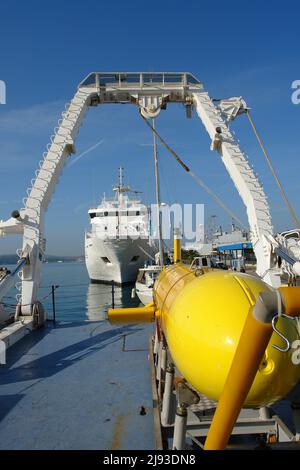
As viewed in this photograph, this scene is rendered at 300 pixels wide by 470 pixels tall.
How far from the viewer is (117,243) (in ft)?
139

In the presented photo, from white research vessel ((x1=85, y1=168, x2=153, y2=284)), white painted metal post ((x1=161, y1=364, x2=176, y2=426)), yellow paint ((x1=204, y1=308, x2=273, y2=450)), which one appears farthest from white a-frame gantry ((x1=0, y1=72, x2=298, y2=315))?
white research vessel ((x1=85, y1=168, x2=153, y2=284))

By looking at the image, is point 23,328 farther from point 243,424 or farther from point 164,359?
point 243,424

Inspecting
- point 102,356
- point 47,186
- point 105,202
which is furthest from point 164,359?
point 105,202

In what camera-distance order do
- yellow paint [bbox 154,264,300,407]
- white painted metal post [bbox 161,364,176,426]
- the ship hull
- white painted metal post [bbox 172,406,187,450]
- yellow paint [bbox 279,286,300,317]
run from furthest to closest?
1. the ship hull
2. white painted metal post [bbox 161,364,176,426]
3. white painted metal post [bbox 172,406,187,450]
4. yellow paint [bbox 154,264,300,407]
5. yellow paint [bbox 279,286,300,317]

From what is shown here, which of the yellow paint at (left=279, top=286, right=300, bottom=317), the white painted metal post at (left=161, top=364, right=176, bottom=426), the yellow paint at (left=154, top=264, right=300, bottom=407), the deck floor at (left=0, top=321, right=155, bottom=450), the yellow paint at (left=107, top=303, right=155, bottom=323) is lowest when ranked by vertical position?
the deck floor at (left=0, top=321, right=155, bottom=450)

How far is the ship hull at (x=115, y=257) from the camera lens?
42.7m

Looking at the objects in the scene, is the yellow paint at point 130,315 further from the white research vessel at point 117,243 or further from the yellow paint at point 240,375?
the white research vessel at point 117,243

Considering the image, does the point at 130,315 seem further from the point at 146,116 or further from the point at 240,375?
the point at 146,116

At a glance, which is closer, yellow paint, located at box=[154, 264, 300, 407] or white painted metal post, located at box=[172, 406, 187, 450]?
yellow paint, located at box=[154, 264, 300, 407]

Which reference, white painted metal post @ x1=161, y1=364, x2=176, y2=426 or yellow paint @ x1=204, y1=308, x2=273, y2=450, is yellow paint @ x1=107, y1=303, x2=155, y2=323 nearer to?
white painted metal post @ x1=161, y1=364, x2=176, y2=426

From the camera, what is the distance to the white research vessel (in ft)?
141

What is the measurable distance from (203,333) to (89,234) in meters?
44.5

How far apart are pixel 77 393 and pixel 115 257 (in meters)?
37.0

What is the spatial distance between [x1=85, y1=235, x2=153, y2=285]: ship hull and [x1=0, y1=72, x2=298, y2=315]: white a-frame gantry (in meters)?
29.6
